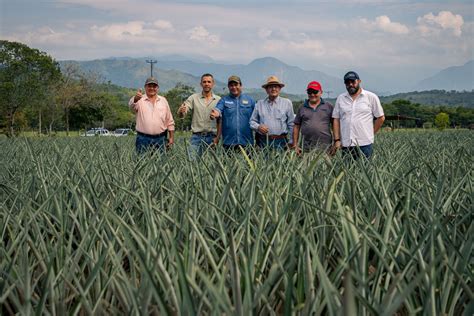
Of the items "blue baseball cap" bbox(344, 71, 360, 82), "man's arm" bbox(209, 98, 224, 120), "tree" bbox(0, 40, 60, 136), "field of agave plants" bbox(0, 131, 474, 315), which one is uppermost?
"tree" bbox(0, 40, 60, 136)

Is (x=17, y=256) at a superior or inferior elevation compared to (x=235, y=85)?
inferior

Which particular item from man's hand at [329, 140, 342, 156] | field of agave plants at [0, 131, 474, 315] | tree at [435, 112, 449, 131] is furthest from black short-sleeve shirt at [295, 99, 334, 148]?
tree at [435, 112, 449, 131]

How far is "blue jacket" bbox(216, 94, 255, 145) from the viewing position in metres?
6.38

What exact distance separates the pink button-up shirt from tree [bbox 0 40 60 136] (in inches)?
1183

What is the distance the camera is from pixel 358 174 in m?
3.10

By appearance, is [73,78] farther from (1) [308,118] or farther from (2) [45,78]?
(1) [308,118]

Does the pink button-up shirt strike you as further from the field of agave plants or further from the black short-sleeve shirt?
the field of agave plants

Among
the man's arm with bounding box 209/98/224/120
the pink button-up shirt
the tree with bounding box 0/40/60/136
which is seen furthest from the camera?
the tree with bounding box 0/40/60/136

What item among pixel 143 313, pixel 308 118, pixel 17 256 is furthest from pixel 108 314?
pixel 308 118

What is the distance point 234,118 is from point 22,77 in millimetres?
33273

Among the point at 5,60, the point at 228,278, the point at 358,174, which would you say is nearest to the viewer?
the point at 228,278

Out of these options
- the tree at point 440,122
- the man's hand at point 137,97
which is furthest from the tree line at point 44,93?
the tree at point 440,122

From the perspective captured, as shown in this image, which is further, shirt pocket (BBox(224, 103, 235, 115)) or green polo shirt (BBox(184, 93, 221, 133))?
green polo shirt (BBox(184, 93, 221, 133))

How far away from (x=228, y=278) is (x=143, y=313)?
36 cm
